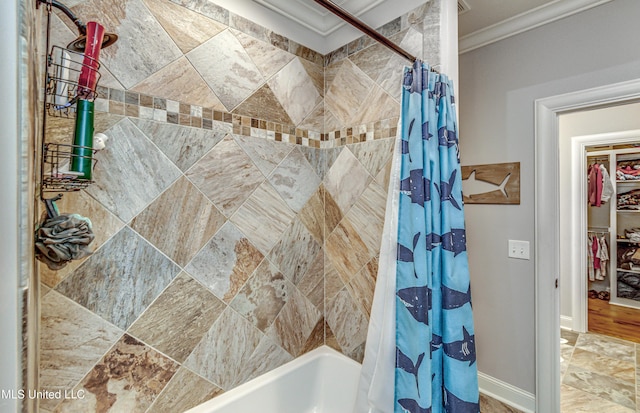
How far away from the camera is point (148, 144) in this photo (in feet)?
4.16

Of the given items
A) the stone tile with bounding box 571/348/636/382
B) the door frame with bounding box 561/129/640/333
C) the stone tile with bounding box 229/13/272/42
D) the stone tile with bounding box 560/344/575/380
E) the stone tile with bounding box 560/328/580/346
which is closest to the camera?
the stone tile with bounding box 229/13/272/42

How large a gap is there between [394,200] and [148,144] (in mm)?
1112

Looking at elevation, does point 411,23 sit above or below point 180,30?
above

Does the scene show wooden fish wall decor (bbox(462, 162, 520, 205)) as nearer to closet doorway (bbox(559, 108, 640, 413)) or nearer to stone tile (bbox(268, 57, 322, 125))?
stone tile (bbox(268, 57, 322, 125))

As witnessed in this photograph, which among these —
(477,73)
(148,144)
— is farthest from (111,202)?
(477,73)

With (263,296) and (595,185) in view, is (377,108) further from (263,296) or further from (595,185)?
(595,185)

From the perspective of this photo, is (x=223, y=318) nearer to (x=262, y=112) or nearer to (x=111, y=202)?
(x=111, y=202)

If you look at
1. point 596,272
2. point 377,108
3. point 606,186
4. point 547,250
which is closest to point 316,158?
point 377,108

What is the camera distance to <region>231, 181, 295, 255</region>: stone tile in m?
1.58

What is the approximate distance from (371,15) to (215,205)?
147 centimetres

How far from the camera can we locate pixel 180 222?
136cm

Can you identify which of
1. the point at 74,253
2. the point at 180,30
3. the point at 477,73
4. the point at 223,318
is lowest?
the point at 223,318

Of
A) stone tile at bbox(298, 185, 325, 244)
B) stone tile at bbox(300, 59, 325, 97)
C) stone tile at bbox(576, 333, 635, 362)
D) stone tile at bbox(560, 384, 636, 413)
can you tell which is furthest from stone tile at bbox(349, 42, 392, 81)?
stone tile at bbox(576, 333, 635, 362)

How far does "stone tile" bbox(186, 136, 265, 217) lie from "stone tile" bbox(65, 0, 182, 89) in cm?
44
